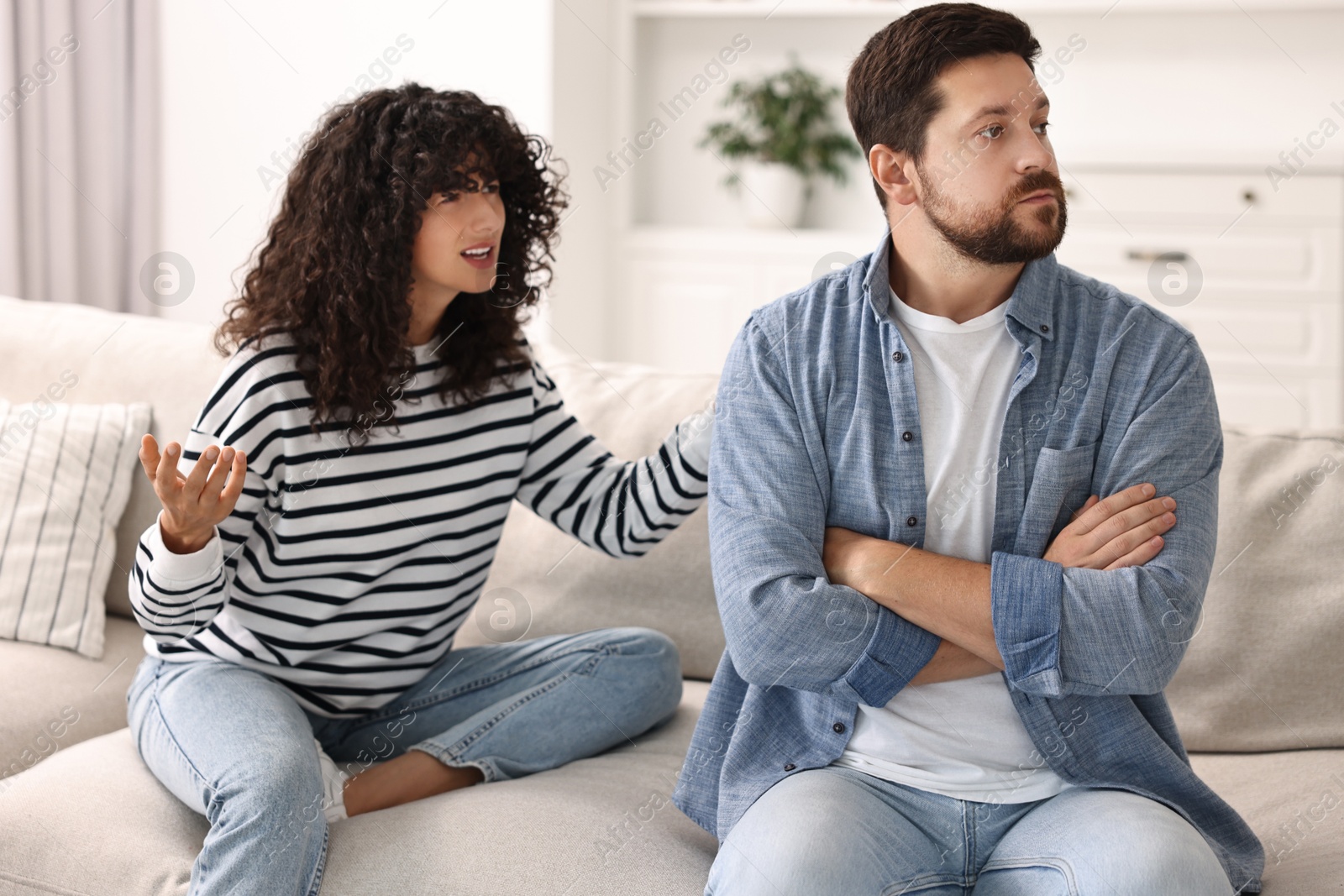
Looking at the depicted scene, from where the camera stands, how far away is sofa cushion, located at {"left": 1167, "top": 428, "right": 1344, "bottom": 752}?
1.56m

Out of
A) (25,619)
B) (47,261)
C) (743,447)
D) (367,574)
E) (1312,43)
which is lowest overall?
(25,619)

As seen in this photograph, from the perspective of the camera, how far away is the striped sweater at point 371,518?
142cm

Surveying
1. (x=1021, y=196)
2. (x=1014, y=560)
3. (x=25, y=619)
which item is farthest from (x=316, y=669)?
(x=1021, y=196)

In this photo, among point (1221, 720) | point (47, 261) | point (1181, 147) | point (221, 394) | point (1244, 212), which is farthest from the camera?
point (1181, 147)

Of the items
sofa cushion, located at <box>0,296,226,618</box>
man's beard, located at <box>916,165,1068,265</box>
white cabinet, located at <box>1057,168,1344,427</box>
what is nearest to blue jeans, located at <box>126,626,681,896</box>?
sofa cushion, located at <box>0,296,226,618</box>

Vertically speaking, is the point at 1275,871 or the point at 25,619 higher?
the point at 25,619

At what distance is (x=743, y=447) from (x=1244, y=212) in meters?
2.89

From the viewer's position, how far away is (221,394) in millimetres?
1420

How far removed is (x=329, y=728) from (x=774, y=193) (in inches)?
117

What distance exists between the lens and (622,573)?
1779 millimetres

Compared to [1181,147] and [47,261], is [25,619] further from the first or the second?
[1181,147]

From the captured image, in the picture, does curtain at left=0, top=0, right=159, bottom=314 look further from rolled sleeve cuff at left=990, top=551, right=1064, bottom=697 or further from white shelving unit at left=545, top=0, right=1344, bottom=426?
rolled sleeve cuff at left=990, top=551, right=1064, bottom=697

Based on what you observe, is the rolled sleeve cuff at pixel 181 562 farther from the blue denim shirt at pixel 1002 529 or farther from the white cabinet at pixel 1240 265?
the white cabinet at pixel 1240 265

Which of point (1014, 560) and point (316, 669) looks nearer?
point (1014, 560)
